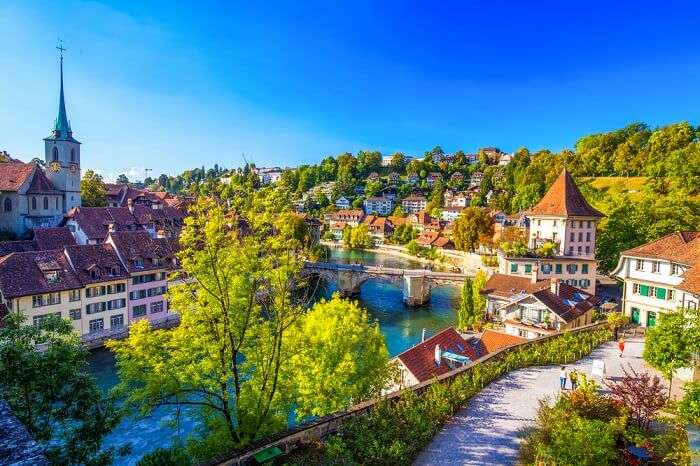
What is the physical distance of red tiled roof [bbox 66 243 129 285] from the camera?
3578cm

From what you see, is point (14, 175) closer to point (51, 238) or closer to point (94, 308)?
point (51, 238)

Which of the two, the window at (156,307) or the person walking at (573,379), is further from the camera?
the window at (156,307)

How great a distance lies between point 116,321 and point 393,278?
3219 cm

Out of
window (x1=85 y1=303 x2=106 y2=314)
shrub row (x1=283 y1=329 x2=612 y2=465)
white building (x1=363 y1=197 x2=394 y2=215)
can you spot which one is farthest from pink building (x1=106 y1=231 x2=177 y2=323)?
white building (x1=363 y1=197 x2=394 y2=215)

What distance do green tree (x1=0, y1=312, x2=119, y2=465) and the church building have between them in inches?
2051

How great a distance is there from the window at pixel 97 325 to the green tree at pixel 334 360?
2311 cm

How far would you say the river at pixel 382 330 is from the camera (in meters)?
24.5

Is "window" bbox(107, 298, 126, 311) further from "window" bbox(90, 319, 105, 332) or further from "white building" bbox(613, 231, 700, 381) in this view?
"white building" bbox(613, 231, 700, 381)

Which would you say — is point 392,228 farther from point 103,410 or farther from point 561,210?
point 103,410

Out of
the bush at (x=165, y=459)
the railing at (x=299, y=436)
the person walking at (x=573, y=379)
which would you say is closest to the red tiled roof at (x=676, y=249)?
the person walking at (x=573, y=379)

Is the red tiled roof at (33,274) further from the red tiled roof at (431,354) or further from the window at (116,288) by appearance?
the red tiled roof at (431,354)

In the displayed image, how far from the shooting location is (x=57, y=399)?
1010 cm

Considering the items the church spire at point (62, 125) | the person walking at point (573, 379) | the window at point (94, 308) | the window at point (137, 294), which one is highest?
the church spire at point (62, 125)

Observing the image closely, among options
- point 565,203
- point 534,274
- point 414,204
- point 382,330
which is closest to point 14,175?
point 382,330
